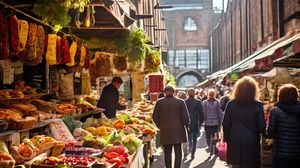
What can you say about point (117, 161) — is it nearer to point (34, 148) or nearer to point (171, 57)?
point (34, 148)

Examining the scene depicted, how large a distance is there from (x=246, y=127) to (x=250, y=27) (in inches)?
907

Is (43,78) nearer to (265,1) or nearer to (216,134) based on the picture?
(216,134)

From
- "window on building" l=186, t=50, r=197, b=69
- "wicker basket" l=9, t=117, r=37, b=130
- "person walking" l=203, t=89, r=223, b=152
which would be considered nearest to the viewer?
"wicker basket" l=9, t=117, r=37, b=130

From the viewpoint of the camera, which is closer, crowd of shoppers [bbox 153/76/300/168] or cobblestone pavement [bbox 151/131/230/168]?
crowd of shoppers [bbox 153/76/300/168]

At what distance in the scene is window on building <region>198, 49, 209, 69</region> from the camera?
2443 inches

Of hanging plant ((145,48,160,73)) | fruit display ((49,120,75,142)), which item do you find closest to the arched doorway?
hanging plant ((145,48,160,73))

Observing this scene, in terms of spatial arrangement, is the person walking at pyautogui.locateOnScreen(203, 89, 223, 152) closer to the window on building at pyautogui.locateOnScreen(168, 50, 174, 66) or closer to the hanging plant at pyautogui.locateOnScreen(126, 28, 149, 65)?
the hanging plant at pyautogui.locateOnScreen(126, 28, 149, 65)

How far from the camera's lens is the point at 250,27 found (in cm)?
2859

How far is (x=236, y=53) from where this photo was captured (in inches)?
1451

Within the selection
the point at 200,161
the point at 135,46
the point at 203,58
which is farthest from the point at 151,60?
the point at 203,58

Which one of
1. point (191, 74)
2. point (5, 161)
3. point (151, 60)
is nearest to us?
point (5, 161)

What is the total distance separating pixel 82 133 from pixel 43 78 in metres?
2.07

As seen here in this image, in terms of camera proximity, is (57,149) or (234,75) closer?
(57,149)

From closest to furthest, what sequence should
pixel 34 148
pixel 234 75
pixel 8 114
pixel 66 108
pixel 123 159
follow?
pixel 34 148
pixel 123 159
pixel 8 114
pixel 66 108
pixel 234 75
